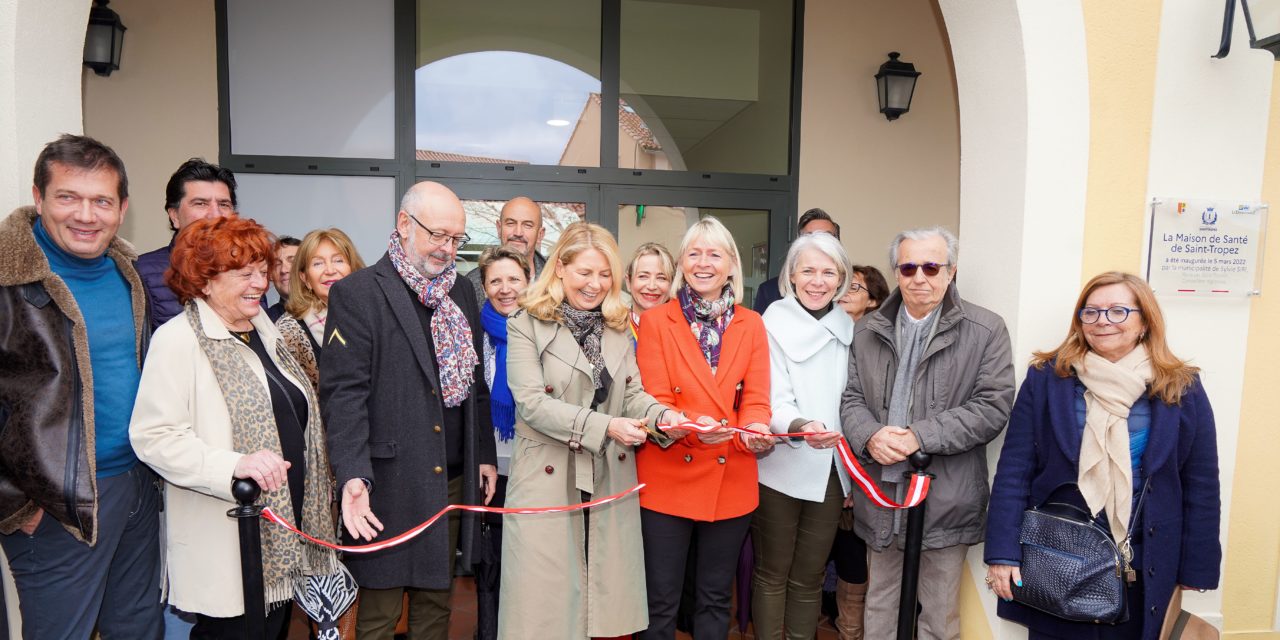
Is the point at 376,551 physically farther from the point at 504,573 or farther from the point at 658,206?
the point at 658,206

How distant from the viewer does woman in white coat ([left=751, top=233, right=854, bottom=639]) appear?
10.5 feet

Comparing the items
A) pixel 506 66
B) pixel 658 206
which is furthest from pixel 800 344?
pixel 506 66

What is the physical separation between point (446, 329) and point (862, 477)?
→ 1894mm

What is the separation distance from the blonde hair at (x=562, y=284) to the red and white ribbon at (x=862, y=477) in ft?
1.90

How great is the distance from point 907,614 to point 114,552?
309 centimetres

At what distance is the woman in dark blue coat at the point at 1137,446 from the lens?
2.74m

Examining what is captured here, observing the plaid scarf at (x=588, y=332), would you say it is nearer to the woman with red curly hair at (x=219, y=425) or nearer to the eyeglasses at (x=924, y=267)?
the woman with red curly hair at (x=219, y=425)

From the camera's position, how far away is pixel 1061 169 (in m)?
3.29

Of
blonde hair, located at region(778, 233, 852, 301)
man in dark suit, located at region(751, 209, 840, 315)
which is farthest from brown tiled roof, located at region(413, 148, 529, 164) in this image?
blonde hair, located at region(778, 233, 852, 301)

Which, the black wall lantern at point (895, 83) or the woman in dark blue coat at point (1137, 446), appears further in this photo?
the black wall lantern at point (895, 83)

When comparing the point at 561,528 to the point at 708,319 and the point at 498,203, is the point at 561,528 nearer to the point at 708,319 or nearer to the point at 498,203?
the point at 708,319

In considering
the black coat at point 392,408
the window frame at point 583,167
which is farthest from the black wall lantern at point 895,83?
the black coat at point 392,408

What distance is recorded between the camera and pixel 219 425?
243cm

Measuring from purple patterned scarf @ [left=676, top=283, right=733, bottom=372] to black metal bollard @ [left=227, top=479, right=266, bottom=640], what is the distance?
6.00 feet
